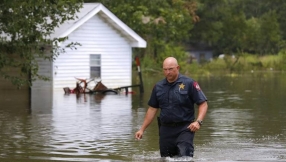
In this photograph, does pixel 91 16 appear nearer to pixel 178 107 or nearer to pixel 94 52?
pixel 94 52

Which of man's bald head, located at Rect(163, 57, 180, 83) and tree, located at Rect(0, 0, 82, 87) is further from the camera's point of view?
tree, located at Rect(0, 0, 82, 87)

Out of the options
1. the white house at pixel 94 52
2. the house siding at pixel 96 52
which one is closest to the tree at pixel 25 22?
the white house at pixel 94 52

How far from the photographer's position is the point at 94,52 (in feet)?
115

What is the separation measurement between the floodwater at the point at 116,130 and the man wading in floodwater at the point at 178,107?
29 centimetres

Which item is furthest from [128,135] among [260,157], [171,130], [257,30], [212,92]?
[257,30]

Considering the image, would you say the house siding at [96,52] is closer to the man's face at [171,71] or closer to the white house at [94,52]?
the white house at [94,52]

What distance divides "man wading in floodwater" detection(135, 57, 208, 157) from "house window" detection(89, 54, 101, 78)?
2375 cm

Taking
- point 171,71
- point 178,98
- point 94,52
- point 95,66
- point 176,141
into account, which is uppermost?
point 94,52

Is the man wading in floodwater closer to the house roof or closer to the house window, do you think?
the house roof

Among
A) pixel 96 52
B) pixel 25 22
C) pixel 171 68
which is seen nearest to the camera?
pixel 171 68

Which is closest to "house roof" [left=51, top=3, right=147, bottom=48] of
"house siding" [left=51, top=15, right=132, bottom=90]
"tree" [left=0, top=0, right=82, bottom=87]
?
"house siding" [left=51, top=15, right=132, bottom=90]

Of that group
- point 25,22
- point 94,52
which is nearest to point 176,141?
point 25,22

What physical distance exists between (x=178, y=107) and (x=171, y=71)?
0.58m

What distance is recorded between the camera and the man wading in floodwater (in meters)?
11.1
